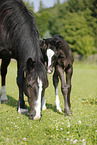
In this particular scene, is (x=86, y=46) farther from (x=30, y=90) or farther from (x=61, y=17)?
(x=30, y=90)

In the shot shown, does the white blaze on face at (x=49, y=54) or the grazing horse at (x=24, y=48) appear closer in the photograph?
the grazing horse at (x=24, y=48)

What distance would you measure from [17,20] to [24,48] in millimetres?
892

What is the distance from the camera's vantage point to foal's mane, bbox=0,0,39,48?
17.9ft

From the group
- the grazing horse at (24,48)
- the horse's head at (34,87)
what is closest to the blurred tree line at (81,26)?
the grazing horse at (24,48)

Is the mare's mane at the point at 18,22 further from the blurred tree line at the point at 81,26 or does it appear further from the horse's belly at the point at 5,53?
the blurred tree line at the point at 81,26

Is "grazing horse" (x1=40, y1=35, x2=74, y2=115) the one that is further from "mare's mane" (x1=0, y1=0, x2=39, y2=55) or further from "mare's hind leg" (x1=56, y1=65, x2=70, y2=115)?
"mare's mane" (x1=0, y1=0, x2=39, y2=55)

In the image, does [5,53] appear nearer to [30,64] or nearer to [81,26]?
[30,64]

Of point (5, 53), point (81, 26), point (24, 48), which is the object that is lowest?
point (81, 26)

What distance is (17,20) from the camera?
561 centimetres

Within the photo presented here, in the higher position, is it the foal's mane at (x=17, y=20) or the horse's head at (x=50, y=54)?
the foal's mane at (x=17, y=20)

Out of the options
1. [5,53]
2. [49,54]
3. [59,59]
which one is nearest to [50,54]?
[49,54]

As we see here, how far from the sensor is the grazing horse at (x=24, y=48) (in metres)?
4.77

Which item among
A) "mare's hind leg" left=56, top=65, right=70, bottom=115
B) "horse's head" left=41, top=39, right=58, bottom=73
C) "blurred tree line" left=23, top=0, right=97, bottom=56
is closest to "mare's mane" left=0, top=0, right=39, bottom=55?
"horse's head" left=41, top=39, right=58, bottom=73

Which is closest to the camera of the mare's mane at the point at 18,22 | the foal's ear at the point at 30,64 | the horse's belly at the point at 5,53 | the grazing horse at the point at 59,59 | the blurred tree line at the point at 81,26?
the foal's ear at the point at 30,64
